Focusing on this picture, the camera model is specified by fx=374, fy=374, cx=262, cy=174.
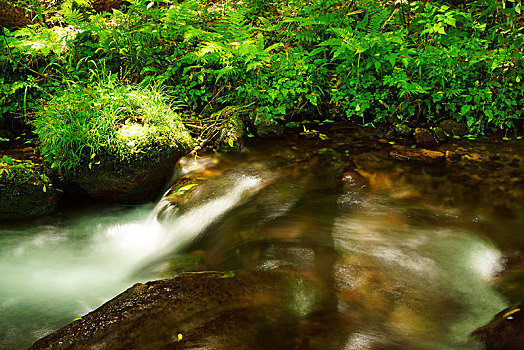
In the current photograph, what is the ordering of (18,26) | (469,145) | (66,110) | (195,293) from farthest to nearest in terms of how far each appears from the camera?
(18,26), (469,145), (66,110), (195,293)

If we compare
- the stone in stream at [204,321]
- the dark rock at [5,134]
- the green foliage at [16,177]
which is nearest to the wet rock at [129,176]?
the green foliage at [16,177]

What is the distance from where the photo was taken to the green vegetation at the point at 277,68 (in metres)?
5.07

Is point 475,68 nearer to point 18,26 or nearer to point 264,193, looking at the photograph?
point 264,193

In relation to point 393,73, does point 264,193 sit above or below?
below

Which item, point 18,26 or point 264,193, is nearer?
point 264,193

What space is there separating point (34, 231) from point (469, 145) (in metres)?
5.82

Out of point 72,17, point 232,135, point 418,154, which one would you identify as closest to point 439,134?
point 418,154

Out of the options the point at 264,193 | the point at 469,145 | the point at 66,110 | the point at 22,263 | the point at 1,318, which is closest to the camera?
the point at 1,318

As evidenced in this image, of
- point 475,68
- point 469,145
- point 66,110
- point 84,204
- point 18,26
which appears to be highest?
point 18,26

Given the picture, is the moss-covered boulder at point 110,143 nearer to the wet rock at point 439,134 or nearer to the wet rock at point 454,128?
the wet rock at point 439,134

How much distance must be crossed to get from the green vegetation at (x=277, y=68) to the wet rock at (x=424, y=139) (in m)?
0.47

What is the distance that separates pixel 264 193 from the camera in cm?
439

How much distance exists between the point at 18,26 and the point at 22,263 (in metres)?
5.90

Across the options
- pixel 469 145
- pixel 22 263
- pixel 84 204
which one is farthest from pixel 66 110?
pixel 469 145
